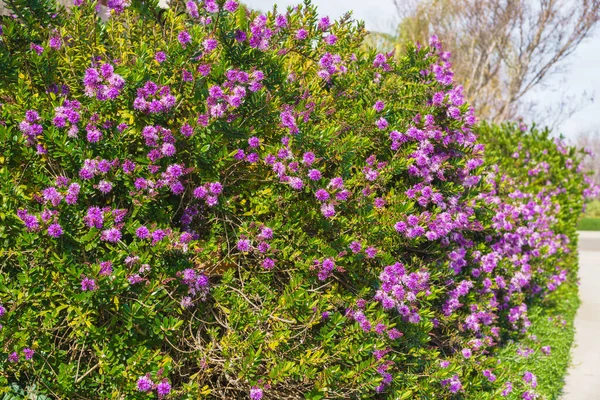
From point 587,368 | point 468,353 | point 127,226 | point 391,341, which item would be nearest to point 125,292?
point 127,226

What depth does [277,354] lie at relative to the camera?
3107 mm

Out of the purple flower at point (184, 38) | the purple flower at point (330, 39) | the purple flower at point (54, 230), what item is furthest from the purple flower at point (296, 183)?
the purple flower at point (330, 39)

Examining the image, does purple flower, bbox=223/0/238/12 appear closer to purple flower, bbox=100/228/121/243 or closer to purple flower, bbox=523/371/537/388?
purple flower, bbox=100/228/121/243

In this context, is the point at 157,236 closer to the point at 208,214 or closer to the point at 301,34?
the point at 208,214

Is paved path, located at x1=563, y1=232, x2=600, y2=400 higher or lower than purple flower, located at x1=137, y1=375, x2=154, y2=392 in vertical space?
lower

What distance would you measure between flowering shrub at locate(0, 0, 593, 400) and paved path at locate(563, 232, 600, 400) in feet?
8.59

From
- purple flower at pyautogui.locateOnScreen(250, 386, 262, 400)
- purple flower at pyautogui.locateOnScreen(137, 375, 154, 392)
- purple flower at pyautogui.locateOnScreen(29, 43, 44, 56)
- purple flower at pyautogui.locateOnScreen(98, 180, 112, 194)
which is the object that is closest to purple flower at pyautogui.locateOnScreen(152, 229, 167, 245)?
purple flower at pyautogui.locateOnScreen(98, 180, 112, 194)

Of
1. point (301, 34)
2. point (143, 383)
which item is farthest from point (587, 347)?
point (143, 383)

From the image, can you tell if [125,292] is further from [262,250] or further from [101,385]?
[262,250]

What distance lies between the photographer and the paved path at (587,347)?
578 centimetres

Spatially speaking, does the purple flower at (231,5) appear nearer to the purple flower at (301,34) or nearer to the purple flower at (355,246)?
the purple flower at (301,34)

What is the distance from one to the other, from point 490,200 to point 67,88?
3.67m

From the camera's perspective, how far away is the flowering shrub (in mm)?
2746

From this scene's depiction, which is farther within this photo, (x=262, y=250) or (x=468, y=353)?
(x=468, y=353)
